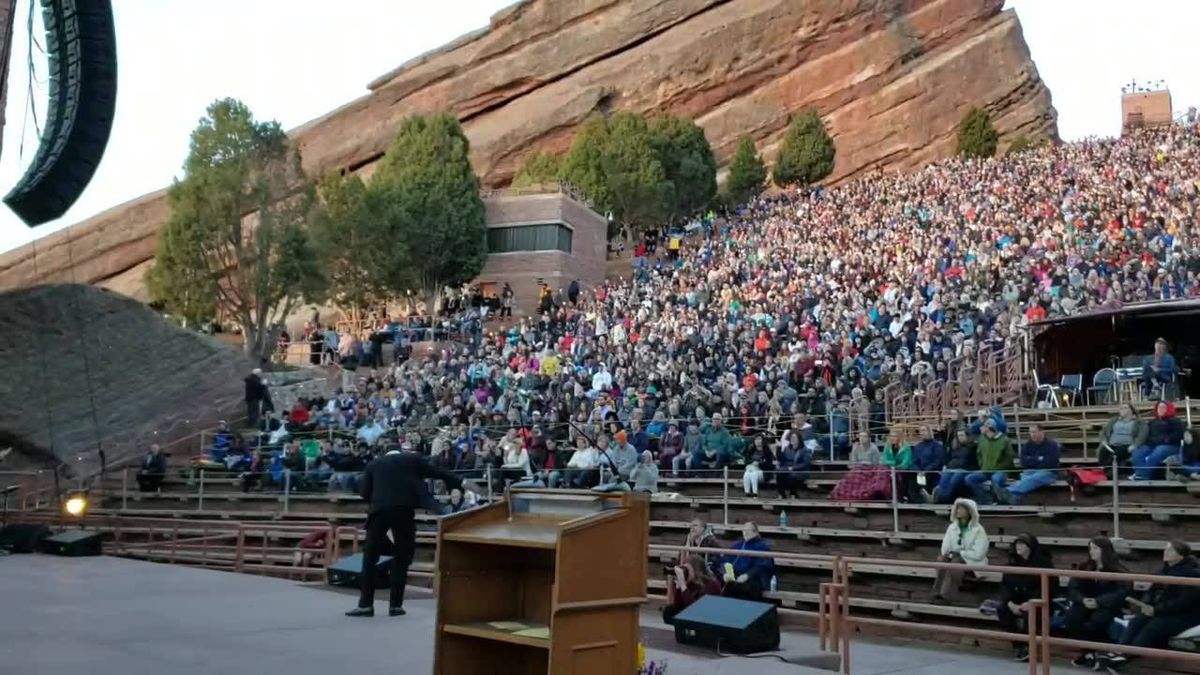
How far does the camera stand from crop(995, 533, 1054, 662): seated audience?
9.30 m

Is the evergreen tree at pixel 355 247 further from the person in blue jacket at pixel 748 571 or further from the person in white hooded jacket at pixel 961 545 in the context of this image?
the person in white hooded jacket at pixel 961 545

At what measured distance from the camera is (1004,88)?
6456 centimetres

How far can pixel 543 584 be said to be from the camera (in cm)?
543

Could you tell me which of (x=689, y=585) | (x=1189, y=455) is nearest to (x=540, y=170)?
(x=1189, y=455)

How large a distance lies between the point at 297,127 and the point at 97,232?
1263cm

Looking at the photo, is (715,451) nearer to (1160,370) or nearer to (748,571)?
(748,571)

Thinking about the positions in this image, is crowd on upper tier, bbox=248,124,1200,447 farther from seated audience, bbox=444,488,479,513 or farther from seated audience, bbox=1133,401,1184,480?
seated audience, bbox=1133,401,1184,480

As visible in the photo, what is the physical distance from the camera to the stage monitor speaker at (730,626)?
8.23 m

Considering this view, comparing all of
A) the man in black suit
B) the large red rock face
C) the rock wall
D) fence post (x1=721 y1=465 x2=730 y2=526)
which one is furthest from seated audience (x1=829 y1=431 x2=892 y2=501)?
the large red rock face

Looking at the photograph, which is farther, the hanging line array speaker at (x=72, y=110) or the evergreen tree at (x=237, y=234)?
the evergreen tree at (x=237, y=234)

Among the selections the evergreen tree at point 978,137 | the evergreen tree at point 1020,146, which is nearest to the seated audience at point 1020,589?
the evergreen tree at point 1020,146

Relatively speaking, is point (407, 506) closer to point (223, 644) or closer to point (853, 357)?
point (223, 644)

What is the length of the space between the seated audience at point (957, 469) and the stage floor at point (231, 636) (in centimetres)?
296

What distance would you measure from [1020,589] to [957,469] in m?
3.31
